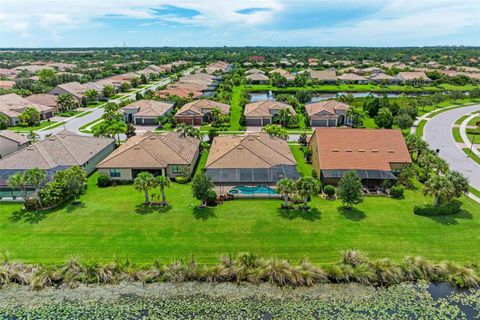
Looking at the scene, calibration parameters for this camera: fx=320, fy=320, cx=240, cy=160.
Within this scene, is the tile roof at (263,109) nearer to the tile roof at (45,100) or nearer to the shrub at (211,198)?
the shrub at (211,198)

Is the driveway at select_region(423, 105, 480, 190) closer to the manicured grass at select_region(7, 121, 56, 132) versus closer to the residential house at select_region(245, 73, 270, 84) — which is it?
the residential house at select_region(245, 73, 270, 84)

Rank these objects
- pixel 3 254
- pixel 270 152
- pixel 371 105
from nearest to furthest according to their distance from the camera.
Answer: pixel 3 254 < pixel 270 152 < pixel 371 105

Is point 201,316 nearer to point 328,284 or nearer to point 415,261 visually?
point 328,284

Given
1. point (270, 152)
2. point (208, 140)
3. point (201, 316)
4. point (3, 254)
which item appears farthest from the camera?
point (208, 140)

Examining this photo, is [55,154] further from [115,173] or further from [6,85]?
[6,85]

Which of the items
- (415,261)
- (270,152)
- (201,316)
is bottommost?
(201,316)

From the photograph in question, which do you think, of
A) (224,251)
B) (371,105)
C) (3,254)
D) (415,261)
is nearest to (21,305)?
(3,254)

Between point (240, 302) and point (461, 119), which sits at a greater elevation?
point (461, 119)

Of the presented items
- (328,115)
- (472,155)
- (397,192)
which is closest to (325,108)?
(328,115)
